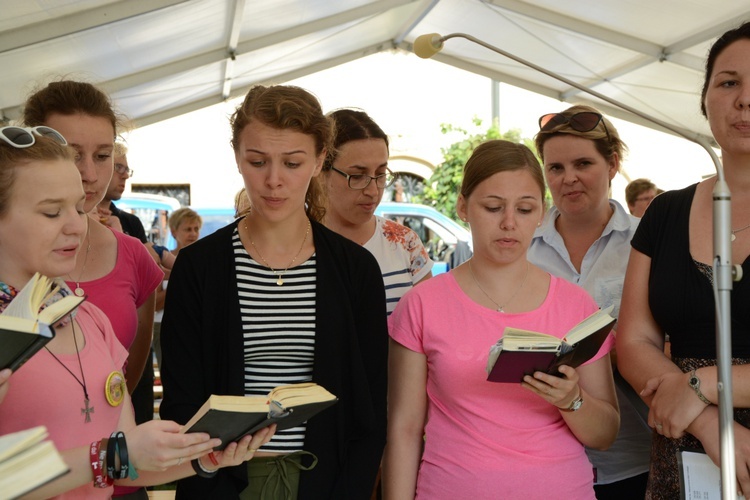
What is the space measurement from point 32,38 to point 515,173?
5.64 metres

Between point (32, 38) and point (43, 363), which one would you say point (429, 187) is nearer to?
point (32, 38)

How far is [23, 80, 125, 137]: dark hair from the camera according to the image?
2477 millimetres

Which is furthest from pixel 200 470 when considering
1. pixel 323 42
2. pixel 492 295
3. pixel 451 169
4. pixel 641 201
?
pixel 451 169

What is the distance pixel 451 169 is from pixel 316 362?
1312 cm

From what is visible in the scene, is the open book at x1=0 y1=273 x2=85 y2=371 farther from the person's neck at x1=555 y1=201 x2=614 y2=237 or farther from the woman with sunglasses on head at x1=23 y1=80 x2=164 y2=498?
the person's neck at x1=555 y1=201 x2=614 y2=237

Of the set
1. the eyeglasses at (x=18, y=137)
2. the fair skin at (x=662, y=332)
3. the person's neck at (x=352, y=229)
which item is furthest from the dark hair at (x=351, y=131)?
the eyeglasses at (x=18, y=137)

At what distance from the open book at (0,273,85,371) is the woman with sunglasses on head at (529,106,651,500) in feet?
6.27

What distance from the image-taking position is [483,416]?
2.20 meters

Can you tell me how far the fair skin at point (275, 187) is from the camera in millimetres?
2264

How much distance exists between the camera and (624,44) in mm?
9648

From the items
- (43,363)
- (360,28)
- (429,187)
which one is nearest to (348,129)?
(43,363)

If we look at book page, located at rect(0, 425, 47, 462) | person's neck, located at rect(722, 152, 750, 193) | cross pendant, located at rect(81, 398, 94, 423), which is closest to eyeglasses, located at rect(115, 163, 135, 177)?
cross pendant, located at rect(81, 398, 94, 423)

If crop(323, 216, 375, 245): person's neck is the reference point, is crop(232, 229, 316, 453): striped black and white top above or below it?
below

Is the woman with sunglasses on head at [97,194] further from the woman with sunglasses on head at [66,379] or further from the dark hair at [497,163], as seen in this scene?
the dark hair at [497,163]
